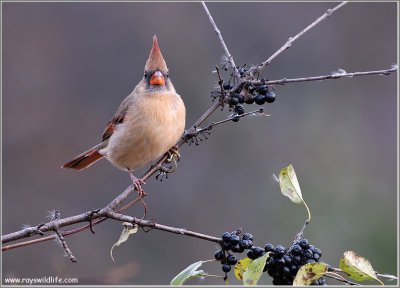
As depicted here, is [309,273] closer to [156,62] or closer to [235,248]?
[235,248]

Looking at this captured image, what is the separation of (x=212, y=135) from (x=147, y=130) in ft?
11.6

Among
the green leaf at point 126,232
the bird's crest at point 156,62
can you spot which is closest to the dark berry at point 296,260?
the green leaf at point 126,232

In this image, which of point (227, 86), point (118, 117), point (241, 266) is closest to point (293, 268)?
point (241, 266)

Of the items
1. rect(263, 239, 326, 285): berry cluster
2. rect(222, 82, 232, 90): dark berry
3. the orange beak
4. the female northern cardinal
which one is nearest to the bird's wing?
the female northern cardinal

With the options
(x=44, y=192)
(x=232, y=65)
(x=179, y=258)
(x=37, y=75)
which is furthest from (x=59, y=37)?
(x=232, y=65)

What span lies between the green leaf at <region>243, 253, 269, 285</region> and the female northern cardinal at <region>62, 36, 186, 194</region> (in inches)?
64.3

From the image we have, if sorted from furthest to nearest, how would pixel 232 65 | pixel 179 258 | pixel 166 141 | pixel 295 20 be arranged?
pixel 295 20 → pixel 179 258 → pixel 166 141 → pixel 232 65

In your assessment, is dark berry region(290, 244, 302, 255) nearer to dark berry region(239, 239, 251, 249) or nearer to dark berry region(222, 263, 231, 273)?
dark berry region(239, 239, 251, 249)

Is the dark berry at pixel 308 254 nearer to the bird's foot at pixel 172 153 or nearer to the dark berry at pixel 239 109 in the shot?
the dark berry at pixel 239 109

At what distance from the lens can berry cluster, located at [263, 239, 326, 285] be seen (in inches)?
94.8

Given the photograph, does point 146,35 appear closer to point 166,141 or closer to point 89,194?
point 89,194

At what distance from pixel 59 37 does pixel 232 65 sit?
20.7ft

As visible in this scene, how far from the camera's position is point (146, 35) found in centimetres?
838

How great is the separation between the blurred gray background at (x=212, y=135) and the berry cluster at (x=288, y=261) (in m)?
3.43
